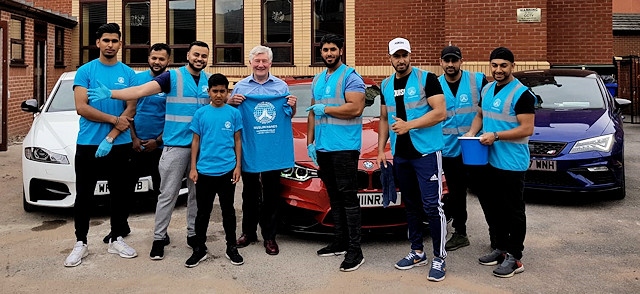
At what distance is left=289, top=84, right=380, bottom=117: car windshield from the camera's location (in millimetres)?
6035

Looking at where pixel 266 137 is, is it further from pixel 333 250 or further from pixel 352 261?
pixel 352 261

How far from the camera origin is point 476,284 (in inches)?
154

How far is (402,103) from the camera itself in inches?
163

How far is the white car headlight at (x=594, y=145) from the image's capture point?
19.8 feet

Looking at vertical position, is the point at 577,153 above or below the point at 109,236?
above

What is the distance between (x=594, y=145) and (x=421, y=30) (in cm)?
689

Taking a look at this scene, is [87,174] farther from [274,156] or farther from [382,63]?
[382,63]

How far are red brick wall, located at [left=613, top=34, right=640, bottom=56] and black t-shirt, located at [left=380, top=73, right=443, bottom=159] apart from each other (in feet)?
64.7

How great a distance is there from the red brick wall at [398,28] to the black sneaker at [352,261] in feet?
28.9

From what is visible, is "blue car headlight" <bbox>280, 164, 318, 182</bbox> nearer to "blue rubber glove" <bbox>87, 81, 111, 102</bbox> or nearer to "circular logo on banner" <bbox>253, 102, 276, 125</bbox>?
"circular logo on banner" <bbox>253, 102, 276, 125</bbox>

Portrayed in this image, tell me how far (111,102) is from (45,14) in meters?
9.62

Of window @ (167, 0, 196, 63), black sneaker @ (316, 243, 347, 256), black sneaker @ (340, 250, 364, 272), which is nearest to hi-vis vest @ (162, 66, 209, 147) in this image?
black sneaker @ (316, 243, 347, 256)

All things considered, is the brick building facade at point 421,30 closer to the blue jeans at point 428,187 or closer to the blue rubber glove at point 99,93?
the blue jeans at point 428,187

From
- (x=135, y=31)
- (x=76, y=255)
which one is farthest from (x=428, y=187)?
(x=135, y=31)
